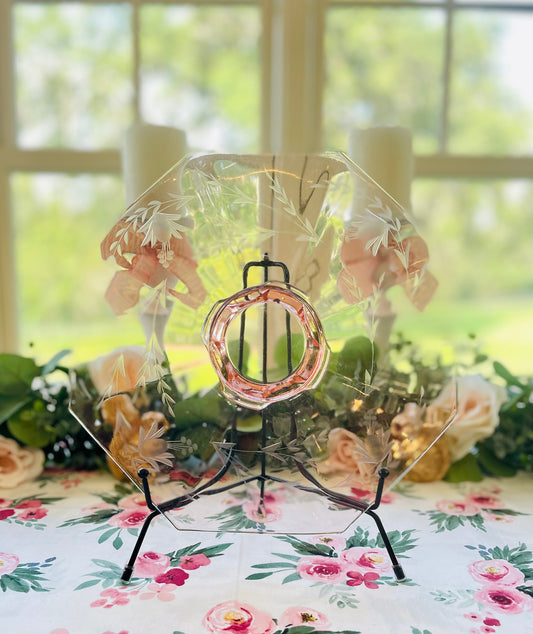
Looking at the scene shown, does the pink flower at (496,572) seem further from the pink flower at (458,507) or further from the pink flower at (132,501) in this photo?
the pink flower at (132,501)

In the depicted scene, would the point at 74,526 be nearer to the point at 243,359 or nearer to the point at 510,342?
the point at 243,359

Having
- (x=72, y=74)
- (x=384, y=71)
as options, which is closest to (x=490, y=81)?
(x=384, y=71)

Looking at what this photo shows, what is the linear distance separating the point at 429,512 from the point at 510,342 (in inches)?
56.2

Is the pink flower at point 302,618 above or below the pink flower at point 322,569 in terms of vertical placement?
below

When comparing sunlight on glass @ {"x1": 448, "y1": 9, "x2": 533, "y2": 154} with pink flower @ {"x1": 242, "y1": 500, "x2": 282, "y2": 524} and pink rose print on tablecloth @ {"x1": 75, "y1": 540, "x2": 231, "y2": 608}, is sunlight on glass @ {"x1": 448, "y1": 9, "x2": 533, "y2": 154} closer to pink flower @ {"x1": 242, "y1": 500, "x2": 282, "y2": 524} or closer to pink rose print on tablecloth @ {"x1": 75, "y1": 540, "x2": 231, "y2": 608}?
pink flower @ {"x1": 242, "y1": 500, "x2": 282, "y2": 524}

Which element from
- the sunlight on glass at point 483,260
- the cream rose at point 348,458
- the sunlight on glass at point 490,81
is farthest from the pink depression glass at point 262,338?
the sunlight on glass at point 483,260

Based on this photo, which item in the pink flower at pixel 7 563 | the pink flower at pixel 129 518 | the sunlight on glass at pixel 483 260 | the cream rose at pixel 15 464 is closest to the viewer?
the pink flower at pixel 7 563

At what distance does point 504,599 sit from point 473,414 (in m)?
0.34

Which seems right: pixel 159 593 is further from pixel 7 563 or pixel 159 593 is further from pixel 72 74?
pixel 72 74

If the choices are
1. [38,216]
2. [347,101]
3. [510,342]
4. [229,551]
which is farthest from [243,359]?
[510,342]

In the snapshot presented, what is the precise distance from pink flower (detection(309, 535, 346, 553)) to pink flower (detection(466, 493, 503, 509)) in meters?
0.25

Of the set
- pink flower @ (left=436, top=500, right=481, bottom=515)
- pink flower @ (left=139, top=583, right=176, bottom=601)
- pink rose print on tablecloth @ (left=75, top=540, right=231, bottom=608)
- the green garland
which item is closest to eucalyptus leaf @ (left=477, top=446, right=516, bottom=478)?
the green garland

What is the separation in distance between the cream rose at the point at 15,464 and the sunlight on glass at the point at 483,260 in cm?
118

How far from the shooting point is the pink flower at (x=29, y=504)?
0.88 meters
